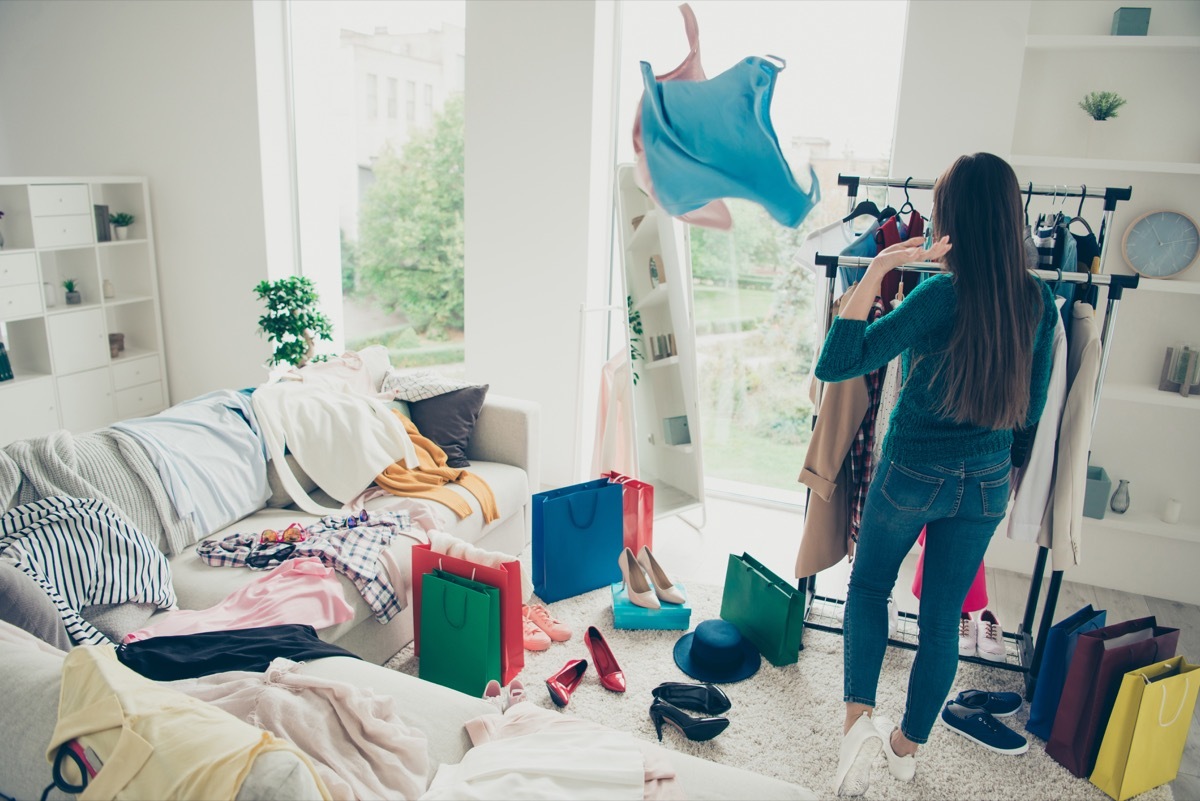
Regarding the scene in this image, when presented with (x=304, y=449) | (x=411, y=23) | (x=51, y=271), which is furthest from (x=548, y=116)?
(x=51, y=271)

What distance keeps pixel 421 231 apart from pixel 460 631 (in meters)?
2.70

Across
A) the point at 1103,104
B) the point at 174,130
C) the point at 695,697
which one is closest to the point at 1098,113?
the point at 1103,104

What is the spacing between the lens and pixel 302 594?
2305mm

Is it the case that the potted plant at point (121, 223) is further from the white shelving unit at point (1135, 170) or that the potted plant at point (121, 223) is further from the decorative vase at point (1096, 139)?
the decorative vase at point (1096, 139)

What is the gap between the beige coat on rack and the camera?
2.25m

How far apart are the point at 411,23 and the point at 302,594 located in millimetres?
3202

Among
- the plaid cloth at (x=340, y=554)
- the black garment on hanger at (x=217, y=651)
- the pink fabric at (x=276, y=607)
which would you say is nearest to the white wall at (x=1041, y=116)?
the plaid cloth at (x=340, y=554)

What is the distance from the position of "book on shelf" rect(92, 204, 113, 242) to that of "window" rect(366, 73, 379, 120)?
4.84 ft

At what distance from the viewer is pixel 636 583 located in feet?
9.71

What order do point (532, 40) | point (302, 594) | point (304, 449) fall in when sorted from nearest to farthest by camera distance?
point (302, 594) → point (304, 449) → point (532, 40)

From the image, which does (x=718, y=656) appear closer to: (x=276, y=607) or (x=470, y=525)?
(x=470, y=525)

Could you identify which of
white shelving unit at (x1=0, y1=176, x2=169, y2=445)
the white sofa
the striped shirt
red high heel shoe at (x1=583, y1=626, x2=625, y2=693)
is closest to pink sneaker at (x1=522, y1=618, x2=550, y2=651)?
red high heel shoe at (x1=583, y1=626, x2=625, y2=693)

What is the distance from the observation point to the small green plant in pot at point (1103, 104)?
3.07 meters

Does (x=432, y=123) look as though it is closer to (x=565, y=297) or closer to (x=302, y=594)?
(x=565, y=297)
